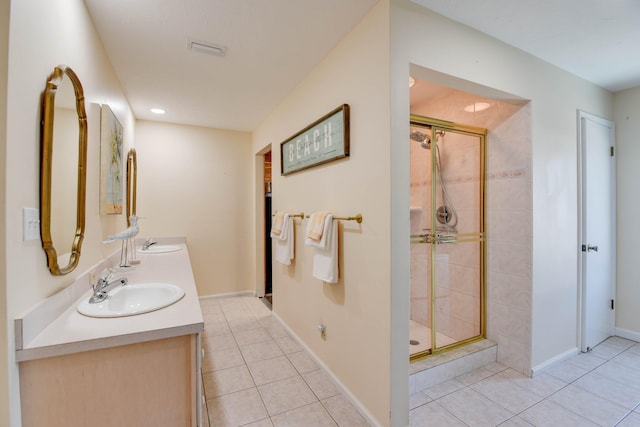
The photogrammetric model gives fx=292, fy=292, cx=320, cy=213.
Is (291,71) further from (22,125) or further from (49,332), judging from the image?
(49,332)

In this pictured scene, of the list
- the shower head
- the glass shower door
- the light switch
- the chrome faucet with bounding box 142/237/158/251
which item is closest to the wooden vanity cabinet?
the light switch

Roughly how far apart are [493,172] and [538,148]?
335 mm

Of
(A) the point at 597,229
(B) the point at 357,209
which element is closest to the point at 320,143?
(B) the point at 357,209

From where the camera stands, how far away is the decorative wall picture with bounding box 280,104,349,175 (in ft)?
6.40

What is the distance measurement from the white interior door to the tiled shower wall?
78 centimetres

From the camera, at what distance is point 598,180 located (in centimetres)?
265

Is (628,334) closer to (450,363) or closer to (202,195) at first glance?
(450,363)

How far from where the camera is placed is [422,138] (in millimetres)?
2430

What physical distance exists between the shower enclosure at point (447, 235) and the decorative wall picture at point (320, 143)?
2.28 feet

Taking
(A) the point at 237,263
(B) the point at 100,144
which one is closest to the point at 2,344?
(B) the point at 100,144

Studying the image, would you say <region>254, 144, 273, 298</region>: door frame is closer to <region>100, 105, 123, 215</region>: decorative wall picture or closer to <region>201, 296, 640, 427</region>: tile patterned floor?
<region>201, 296, 640, 427</region>: tile patterned floor

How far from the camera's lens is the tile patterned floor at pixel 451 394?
1764 mm

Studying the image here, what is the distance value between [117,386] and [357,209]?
1425 mm

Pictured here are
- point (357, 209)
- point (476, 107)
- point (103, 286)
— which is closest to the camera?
point (103, 286)
